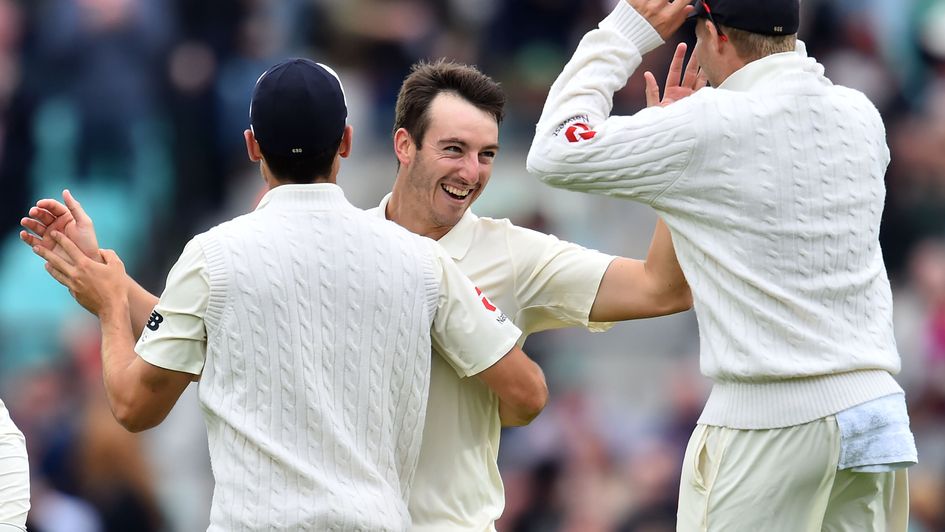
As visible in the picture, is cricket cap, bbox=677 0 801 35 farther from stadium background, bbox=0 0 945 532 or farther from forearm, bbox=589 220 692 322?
stadium background, bbox=0 0 945 532

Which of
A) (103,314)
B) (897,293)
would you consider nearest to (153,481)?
(897,293)

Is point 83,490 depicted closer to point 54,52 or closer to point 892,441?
point 54,52

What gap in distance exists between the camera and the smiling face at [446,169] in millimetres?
4633

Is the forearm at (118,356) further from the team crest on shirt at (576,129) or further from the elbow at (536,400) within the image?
the team crest on shirt at (576,129)

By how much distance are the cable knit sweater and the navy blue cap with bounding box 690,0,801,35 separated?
8cm

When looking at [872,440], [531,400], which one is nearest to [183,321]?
[531,400]

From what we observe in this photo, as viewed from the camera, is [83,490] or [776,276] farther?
[83,490]

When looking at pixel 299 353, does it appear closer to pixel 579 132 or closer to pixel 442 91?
pixel 579 132

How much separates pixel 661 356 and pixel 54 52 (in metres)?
4.22

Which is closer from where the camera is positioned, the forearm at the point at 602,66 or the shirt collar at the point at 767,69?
the shirt collar at the point at 767,69

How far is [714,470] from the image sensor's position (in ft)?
13.1

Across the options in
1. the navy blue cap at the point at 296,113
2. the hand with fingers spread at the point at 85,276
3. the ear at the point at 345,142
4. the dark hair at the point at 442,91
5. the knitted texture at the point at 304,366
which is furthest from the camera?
the dark hair at the point at 442,91

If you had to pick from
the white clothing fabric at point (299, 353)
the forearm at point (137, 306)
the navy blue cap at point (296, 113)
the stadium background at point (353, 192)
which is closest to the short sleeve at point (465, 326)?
the white clothing fabric at point (299, 353)

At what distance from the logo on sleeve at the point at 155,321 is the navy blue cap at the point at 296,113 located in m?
0.46
